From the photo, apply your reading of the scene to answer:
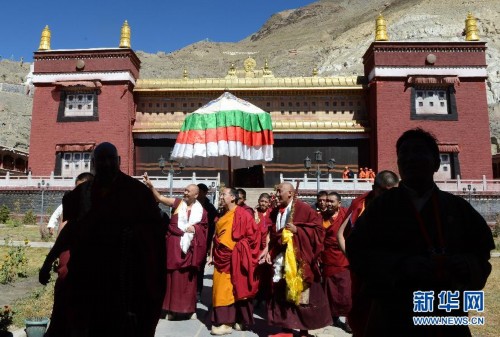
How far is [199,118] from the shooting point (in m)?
7.50

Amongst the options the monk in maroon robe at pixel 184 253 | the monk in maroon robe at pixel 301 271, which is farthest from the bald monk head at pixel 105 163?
the monk in maroon robe at pixel 184 253

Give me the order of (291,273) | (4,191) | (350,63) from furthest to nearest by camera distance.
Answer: (350,63) < (4,191) < (291,273)

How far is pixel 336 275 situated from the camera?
5.94m

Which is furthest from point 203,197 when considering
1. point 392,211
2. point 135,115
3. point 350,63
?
point 350,63

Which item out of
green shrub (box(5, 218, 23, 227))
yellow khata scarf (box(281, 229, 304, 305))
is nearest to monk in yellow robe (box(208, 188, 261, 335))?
yellow khata scarf (box(281, 229, 304, 305))

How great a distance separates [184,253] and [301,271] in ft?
6.36

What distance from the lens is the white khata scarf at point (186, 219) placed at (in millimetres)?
6312

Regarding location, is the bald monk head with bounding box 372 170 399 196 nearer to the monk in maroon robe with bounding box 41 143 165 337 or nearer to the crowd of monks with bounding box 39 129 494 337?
the crowd of monks with bounding box 39 129 494 337

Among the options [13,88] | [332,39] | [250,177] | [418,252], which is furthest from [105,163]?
[332,39]

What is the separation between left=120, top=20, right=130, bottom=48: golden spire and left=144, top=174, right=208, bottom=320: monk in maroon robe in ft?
67.0

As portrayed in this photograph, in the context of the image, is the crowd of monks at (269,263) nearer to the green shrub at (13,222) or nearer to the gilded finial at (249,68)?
the green shrub at (13,222)

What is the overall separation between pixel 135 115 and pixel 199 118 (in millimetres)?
18628

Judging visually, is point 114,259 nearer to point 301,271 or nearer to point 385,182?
point 385,182

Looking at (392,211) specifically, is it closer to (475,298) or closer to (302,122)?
(475,298)
